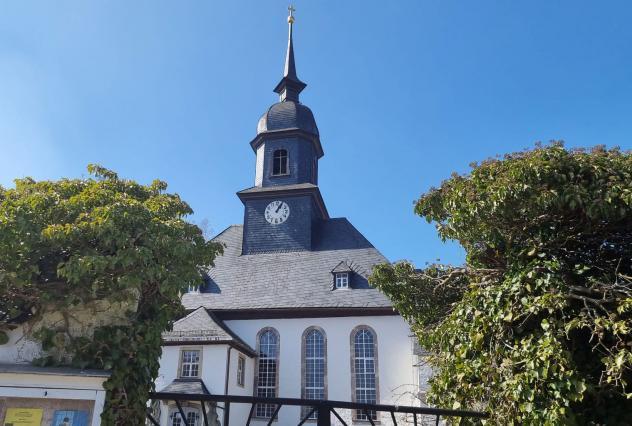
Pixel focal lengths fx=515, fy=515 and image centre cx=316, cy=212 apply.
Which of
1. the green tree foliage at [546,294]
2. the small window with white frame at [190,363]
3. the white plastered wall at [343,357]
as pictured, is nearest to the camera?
the green tree foliage at [546,294]

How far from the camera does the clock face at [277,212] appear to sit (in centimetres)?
2194

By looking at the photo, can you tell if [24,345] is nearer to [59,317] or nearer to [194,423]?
[59,317]

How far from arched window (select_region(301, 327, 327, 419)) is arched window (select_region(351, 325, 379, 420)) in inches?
40.0

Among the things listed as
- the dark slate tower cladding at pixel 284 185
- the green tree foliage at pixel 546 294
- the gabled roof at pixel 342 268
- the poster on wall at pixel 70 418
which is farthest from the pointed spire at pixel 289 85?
the poster on wall at pixel 70 418

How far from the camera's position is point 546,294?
5953 millimetres

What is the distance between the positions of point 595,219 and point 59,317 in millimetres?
6133

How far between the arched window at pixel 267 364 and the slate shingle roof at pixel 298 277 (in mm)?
1056

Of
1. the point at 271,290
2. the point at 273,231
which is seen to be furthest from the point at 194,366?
the point at 273,231

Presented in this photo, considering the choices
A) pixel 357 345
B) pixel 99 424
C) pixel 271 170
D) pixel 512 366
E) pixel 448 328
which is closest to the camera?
pixel 99 424

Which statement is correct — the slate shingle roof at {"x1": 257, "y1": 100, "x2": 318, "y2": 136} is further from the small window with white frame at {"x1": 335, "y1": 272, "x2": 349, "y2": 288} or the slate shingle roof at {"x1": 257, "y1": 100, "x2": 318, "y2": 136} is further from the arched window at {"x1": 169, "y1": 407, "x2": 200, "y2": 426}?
the arched window at {"x1": 169, "y1": 407, "x2": 200, "y2": 426}

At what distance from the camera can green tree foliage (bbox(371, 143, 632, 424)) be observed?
5715 mm

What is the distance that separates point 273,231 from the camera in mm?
21828

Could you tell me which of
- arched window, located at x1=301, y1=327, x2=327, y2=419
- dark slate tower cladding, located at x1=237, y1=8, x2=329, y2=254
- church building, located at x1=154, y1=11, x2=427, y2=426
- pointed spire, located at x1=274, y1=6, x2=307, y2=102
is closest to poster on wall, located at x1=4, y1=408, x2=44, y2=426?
church building, located at x1=154, y1=11, x2=427, y2=426

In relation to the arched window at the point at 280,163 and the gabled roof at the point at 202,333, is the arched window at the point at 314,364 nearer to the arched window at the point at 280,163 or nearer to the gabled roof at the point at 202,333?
the gabled roof at the point at 202,333
